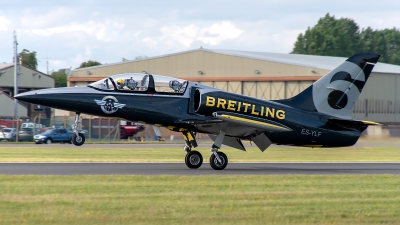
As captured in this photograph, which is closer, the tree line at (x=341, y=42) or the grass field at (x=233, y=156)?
the grass field at (x=233, y=156)

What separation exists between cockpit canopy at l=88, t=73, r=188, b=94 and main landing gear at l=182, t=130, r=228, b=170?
1.67 m

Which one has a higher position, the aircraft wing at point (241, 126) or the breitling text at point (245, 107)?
the breitling text at point (245, 107)

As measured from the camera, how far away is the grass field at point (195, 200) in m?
11.3

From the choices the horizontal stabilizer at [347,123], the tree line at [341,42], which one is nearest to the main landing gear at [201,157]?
the horizontal stabilizer at [347,123]

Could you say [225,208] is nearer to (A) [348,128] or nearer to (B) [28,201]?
(B) [28,201]

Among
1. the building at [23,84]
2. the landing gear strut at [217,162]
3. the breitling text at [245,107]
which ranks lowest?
the landing gear strut at [217,162]

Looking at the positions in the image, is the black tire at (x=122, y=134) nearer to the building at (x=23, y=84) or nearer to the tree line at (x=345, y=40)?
the building at (x=23, y=84)

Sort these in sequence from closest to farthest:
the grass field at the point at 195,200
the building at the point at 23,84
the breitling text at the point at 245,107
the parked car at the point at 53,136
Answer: the grass field at the point at 195,200 < the breitling text at the point at 245,107 < the parked car at the point at 53,136 < the building at the point at 23,84

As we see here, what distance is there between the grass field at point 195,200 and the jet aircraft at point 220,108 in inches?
132

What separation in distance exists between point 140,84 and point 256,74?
42259 mm


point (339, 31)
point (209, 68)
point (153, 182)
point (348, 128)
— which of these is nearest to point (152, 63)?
point (209, 68)

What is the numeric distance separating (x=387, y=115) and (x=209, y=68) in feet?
61.9

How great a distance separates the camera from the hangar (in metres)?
59.9

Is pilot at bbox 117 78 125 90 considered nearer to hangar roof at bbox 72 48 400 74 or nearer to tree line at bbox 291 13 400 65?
hangar roof at bbox 72 48 400 74
